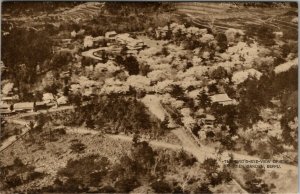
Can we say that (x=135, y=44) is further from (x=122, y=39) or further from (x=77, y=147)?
(x=77, y=147)

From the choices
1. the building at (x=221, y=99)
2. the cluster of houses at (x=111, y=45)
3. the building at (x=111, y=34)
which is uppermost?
the building at (x=111, y=34)

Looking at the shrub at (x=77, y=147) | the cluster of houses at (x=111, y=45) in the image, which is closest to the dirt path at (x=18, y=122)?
the shrub at (x=77, y=147)

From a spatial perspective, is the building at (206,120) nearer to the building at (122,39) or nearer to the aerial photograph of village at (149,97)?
the aerial photograph of village at (149,97)

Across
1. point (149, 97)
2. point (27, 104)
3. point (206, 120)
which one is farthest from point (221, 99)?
point (27, 104)

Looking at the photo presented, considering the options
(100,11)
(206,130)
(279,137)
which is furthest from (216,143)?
(100,11)

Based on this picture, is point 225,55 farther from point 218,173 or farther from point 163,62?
point 218,173

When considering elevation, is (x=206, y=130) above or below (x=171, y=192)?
above

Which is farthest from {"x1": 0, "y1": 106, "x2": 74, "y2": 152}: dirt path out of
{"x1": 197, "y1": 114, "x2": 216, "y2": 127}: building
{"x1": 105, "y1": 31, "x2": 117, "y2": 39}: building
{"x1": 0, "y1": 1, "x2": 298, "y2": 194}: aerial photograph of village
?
{"x1": 197, "y1": 114, "x2": 216, "y2": 127}: building

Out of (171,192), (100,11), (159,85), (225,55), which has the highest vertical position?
(100,11)
